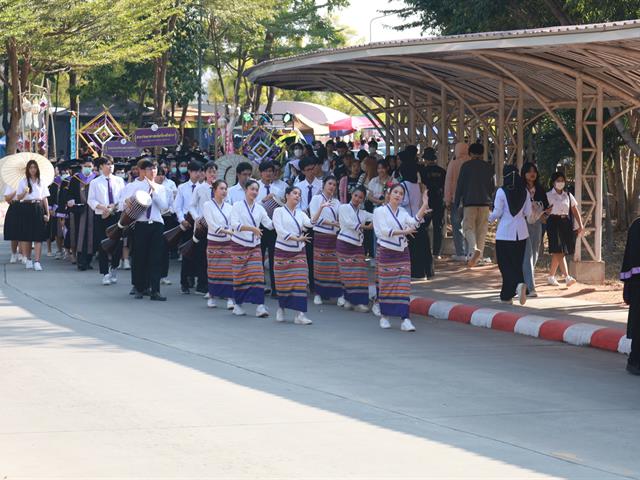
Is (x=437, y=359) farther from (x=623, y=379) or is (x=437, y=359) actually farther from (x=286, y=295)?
(x=286, y=295)

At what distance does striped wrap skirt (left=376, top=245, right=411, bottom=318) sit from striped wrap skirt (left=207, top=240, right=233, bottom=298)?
241 centimetres

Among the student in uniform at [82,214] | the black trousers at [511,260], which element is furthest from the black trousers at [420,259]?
the student in uniform at [82,214]

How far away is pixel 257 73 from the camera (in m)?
21.3

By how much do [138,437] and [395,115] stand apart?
59.0 feet

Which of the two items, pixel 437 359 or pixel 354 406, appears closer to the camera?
pixel 354 406

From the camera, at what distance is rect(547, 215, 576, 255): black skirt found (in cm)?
1741

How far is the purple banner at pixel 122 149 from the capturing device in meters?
25.6

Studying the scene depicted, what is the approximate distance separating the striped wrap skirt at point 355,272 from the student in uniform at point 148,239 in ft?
8.55

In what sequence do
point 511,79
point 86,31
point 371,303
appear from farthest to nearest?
1. point 86,31
2. point 511,79
3. point 371,303

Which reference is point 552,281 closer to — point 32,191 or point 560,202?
point 560,202

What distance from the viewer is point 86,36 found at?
Answer: 124 ft

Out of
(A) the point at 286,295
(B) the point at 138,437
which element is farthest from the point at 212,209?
(B) the point at 138,437

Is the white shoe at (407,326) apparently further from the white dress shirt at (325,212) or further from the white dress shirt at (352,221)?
the white dress shirt at (325,212)

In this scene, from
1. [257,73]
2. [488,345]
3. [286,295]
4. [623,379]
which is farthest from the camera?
[257,73]
